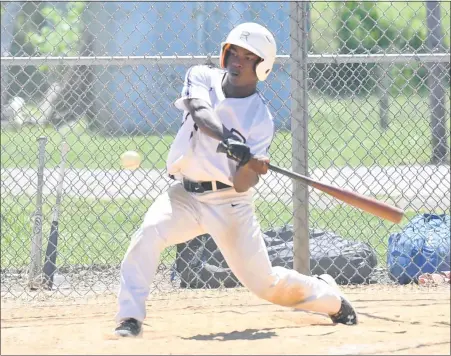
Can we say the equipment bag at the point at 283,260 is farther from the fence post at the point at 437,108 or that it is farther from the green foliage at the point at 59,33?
the green foliage at the point at 59,33

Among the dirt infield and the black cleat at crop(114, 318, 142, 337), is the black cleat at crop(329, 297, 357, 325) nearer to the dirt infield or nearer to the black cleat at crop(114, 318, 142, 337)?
the dirt infield

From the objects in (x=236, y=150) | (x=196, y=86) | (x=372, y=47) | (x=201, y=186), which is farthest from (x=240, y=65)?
(x=372, y=47)

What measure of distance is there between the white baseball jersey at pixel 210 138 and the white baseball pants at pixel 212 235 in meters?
0.17

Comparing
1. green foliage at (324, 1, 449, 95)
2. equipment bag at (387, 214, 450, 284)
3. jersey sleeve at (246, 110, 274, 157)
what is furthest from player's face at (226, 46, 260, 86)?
equipment bag at (387, 214, 450, 284)

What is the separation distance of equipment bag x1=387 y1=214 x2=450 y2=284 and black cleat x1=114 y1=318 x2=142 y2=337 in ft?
8.47

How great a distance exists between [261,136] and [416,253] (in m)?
2.26

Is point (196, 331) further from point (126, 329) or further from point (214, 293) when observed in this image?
point (214, 293)

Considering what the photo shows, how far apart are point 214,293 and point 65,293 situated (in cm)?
103

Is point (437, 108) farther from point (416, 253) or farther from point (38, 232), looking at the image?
point (38, 232)

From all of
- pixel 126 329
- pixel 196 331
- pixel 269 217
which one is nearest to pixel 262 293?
pixel 196 331

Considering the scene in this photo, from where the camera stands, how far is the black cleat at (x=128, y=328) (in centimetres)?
514

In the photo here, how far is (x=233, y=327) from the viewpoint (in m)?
5.69

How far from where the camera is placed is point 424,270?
7.21 m

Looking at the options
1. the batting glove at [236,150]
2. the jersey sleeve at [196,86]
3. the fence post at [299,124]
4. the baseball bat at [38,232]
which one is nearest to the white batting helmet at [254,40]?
the jersey sleeve at [196,86]
